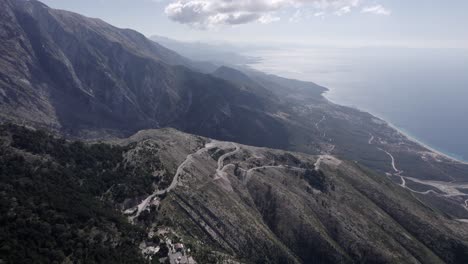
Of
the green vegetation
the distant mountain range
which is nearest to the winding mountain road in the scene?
the distant mountain range

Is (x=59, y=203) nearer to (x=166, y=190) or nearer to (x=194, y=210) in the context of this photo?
(x=166, y=190)

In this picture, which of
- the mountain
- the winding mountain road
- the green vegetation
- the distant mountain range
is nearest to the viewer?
the green vegetation

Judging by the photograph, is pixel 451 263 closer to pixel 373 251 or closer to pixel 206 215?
pixel 373 251

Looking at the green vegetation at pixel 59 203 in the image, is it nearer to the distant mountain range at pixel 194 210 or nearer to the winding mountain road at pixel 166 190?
the distant mountain range at pixel 194 210

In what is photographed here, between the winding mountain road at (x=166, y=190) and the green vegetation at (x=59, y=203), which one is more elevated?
the green vegetation at (x=59, y=203)

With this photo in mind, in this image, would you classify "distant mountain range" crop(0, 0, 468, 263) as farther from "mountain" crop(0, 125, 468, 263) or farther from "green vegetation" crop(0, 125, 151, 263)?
"mountain" crop(0, 125, 468, 263)

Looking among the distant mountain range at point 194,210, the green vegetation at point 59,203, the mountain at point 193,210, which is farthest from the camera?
the distant mountain range at point 194,210

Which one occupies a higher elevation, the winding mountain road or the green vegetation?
the green vegetation

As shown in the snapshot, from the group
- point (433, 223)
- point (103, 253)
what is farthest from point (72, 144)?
point (433, 223)

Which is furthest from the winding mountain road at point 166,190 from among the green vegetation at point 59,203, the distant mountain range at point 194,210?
the green vegetation at point 59,203
